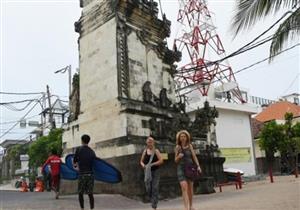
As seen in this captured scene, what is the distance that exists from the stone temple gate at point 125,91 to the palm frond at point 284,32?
6.44 meters

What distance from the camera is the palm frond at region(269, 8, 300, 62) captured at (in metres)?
9.34

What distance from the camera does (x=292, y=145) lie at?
2961cm

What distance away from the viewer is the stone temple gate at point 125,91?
1508 cm

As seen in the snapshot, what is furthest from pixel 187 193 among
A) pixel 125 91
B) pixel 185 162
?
pixel 125 91

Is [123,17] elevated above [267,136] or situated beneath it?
elevated above

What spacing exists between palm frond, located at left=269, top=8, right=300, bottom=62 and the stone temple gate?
21.1 ft

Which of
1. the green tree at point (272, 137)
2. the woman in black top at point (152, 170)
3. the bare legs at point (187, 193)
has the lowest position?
the bare legs at point (187, 193)

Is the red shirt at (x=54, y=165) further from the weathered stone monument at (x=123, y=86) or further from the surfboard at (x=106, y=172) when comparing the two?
the surfboard at (x=106, y=172)

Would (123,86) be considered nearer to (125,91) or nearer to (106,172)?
(125,91)

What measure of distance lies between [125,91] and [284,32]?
24.7 ft

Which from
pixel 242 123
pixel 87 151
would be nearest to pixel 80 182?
pixel 87 151

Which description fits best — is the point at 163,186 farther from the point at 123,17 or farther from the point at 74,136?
the point at 123,17

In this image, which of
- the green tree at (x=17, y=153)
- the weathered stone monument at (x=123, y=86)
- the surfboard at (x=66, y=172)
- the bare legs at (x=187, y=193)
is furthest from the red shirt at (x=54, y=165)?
the green tree at (x=17, y=153)

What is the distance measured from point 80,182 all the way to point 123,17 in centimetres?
911
